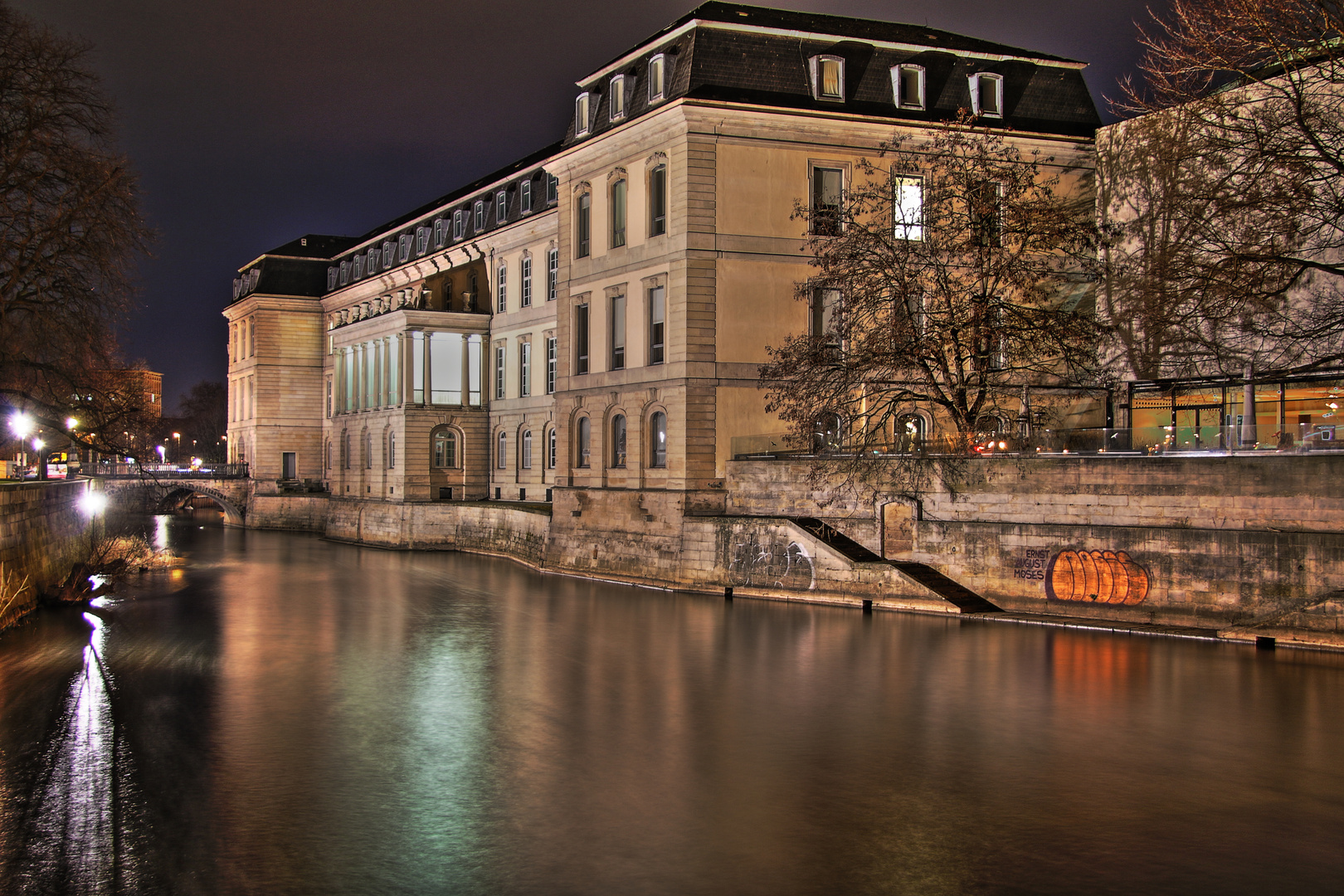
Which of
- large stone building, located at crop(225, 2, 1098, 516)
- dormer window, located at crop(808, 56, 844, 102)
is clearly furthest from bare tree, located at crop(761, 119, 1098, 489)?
dormer window, located at crop(808, 56, 844, 102)

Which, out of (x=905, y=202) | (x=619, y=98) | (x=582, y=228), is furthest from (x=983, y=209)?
(x=582, y=228)

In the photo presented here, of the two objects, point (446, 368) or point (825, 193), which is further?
point (446, 368)

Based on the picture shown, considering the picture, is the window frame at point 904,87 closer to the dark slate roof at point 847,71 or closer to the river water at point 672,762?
the dark slate roof at point 847,71

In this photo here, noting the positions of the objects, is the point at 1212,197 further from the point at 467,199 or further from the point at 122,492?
the point at 122,492

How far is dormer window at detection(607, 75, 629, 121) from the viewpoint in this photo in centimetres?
3541

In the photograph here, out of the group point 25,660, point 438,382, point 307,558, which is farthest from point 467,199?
point 25,660

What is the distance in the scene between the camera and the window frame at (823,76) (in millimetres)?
33375

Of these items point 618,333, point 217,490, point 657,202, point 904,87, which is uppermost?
point 904,87

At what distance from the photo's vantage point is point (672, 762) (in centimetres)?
1432

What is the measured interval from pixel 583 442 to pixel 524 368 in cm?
1438

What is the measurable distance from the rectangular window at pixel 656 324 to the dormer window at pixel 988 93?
1164 cm

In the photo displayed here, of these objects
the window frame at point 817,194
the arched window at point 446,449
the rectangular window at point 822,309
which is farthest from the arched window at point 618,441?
the arched window at point 446,449

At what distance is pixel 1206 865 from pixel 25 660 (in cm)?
2064

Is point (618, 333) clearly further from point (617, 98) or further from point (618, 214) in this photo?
point (617, 98)
